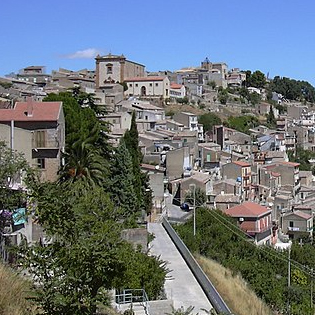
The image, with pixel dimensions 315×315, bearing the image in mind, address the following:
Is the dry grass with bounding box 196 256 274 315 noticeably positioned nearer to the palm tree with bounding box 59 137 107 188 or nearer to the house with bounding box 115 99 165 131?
the palm tree with bounding box 59 137 107 188

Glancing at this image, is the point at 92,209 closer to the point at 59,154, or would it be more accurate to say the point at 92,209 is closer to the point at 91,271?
the point at 91,271

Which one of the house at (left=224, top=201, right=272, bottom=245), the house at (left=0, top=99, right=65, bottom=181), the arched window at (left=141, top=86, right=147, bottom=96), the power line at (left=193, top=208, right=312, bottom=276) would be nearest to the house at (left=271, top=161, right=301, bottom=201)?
the house at (left=224, top=201, right=272, bottom=245)

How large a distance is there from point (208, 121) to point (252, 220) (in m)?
38.6

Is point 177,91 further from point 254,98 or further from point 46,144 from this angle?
point 46,144

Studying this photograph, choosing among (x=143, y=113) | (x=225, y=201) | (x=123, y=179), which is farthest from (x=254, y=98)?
(x=123, y=179)

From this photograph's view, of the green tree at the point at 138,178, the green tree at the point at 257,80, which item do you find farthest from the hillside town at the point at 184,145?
the green tree at the point at 257,80

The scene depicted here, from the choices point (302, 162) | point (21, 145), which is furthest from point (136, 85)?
point (21, 145)

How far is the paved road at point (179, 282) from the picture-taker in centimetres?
1943

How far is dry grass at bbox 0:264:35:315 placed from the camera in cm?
907

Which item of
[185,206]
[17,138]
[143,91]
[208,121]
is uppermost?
[143,91]

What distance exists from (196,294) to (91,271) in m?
10.4

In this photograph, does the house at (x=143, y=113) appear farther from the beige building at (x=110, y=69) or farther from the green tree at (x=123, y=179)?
the green tree at (x=123, y=179)

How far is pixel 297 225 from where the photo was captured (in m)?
51.8

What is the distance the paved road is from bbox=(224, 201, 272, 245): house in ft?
45.7
